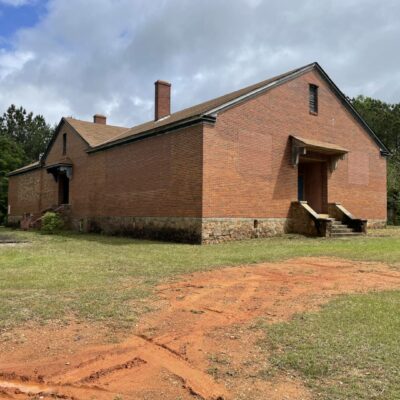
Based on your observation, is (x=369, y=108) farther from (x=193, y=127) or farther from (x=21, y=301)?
(x=21, y=301)

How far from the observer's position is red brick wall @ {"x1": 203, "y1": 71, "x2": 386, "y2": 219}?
684 inches

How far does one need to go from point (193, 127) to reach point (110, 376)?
14086 mm

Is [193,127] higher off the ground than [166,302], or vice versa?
[193,127]

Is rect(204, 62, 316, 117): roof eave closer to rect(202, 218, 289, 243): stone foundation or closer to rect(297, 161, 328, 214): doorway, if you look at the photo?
rect(202, 218, 289, 243): stone foundation

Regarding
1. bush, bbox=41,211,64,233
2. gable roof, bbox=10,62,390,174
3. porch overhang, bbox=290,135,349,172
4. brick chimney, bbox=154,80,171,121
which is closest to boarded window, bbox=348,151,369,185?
porch overhang, bbox=290,135,349,172

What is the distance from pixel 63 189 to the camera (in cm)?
3155

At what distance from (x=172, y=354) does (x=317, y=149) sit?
17609 mm

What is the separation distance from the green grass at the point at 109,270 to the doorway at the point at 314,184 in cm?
547

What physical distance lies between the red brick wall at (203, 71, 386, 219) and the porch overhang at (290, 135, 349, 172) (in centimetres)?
35

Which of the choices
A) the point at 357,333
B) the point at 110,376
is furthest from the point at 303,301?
the point at 110,376

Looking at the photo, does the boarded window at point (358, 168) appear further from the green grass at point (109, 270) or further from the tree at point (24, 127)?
the tree at point (24, 127)

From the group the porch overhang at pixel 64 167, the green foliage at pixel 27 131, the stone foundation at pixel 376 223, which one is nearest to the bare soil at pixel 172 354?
the stone foundation at pixel 376 223

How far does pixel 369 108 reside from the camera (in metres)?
49.4

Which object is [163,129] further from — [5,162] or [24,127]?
[24,127]
